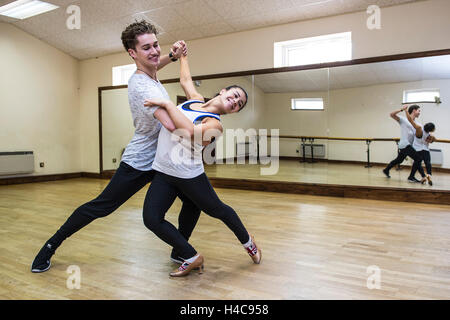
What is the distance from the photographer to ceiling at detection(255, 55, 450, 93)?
14.7 feet

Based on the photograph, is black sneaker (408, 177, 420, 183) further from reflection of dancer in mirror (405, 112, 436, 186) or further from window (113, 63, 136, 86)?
window (113, 63, 136, 86)

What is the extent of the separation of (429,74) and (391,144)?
0.97m

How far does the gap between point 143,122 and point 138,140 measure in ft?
0.44

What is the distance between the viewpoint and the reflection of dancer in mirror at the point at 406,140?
464 centimetres

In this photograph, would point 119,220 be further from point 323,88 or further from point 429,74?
point 429,74

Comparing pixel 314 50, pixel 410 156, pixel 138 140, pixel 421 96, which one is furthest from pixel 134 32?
pixel 314 50

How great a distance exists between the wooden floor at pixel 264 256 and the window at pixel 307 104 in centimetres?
175

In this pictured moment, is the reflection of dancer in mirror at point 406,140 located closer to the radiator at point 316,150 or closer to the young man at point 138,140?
the radiator at point 316,150

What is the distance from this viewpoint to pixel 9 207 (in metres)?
4.33

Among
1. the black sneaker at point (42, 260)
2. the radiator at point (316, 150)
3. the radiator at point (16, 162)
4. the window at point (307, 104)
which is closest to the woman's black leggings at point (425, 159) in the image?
the radiator at point (316, 150)

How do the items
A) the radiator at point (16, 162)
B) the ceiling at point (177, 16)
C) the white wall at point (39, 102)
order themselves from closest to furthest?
1. the ceiling at point (177, 16)
2. the radiator at point (16, 162)
3. the white wall at point (39, 102)

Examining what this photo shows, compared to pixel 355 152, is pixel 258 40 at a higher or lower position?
higher
